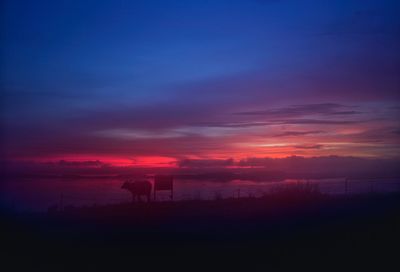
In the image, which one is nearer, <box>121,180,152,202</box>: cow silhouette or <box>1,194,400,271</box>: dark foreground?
<box>1,194,400,271</box>: dark foreground

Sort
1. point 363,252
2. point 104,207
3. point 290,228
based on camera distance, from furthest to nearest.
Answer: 1. point 104,207
2. point 290,228
3. point 363,252

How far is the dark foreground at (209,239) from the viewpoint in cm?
1187

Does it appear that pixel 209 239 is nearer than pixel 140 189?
Yes

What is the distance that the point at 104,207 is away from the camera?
2355 cm

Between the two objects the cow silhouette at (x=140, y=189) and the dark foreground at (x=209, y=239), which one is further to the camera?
the cow silhouette at (x=140, y=189)

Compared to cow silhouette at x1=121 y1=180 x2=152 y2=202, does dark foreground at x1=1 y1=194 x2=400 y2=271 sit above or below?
below

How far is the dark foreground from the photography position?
38.9 feet

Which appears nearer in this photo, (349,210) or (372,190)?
(349,210)

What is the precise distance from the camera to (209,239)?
47.0 ft

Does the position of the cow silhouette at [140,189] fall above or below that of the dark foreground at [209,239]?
above

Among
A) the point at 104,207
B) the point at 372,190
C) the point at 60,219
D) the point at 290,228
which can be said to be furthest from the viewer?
the point at 372,190

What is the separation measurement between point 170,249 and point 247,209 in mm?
7979

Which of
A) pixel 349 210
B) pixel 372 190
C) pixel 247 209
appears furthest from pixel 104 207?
pixel 372 190

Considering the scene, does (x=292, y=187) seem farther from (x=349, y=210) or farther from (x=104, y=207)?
(x=104, y=207)
